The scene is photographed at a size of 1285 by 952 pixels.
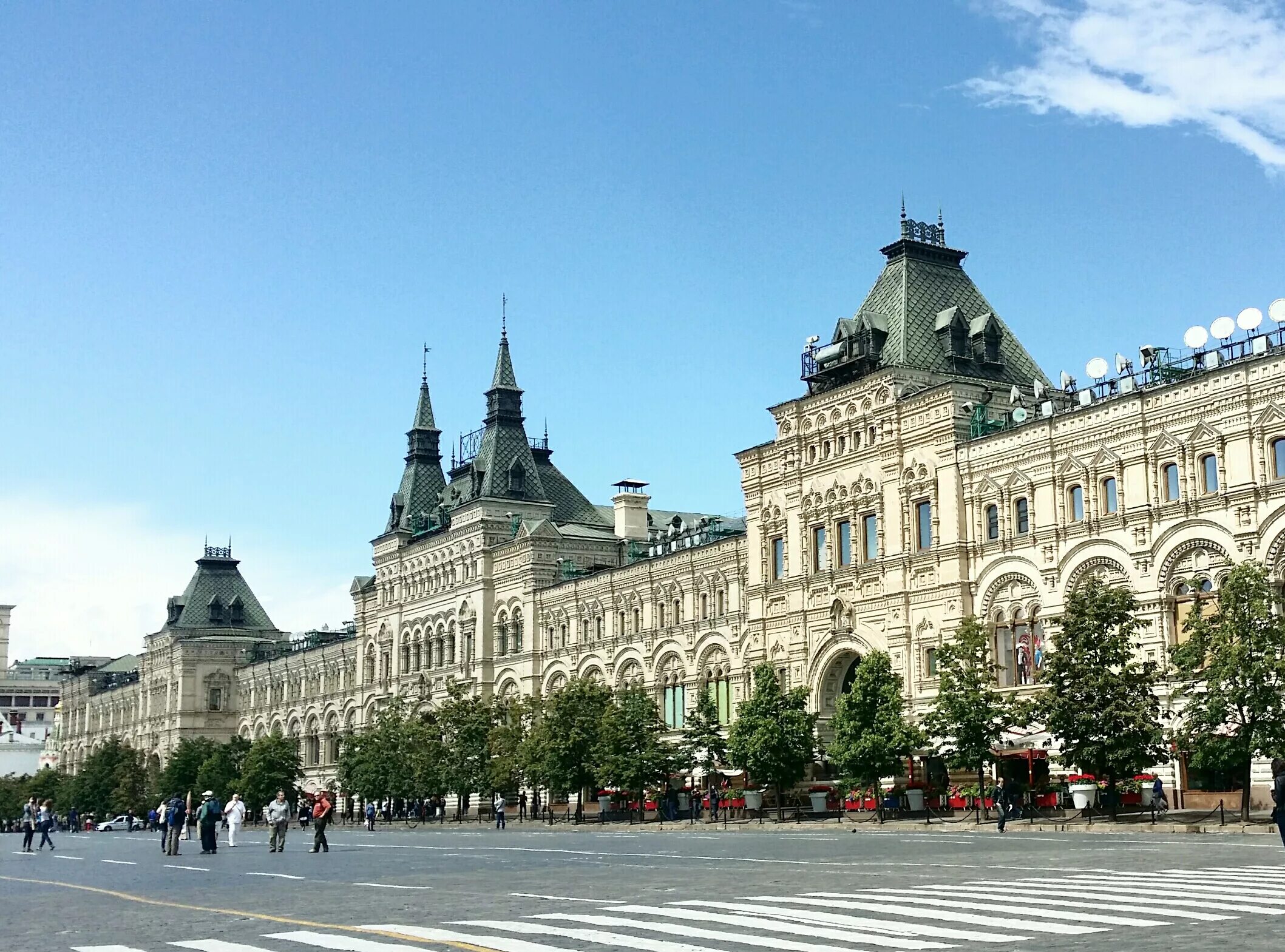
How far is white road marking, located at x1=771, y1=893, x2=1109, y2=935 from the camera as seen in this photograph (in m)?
17.5

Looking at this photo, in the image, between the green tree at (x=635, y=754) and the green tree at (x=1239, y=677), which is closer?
the green tree at (x=1239, y=677)

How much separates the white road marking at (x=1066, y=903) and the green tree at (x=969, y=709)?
29859 millimetres

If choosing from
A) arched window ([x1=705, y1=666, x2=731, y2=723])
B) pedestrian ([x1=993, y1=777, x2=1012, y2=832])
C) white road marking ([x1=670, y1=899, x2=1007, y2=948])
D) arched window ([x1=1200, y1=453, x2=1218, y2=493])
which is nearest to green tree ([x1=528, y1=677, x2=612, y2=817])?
arched window ([x1=705, y1=666, x2=731, y2=723])

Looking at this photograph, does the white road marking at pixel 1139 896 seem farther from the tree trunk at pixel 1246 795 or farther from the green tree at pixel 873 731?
the green tree at pixel 873 731

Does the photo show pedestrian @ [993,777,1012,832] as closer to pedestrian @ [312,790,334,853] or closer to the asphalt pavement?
the asphalt pavement

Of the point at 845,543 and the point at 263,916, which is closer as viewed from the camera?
the point at 263,916

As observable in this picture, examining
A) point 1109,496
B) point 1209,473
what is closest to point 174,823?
point 1109,496

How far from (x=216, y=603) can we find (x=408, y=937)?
466 ft

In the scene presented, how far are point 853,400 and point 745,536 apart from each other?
1138 centimetres

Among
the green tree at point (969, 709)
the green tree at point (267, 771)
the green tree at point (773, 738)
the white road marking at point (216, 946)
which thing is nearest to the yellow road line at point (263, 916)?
the white road marking at point (216, 946)

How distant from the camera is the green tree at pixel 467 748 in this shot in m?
86.7

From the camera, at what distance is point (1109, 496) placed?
191 ft

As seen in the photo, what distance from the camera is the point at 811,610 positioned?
71875 millimetres

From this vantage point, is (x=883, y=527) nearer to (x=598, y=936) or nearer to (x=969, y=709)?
(x=969, y=709)
